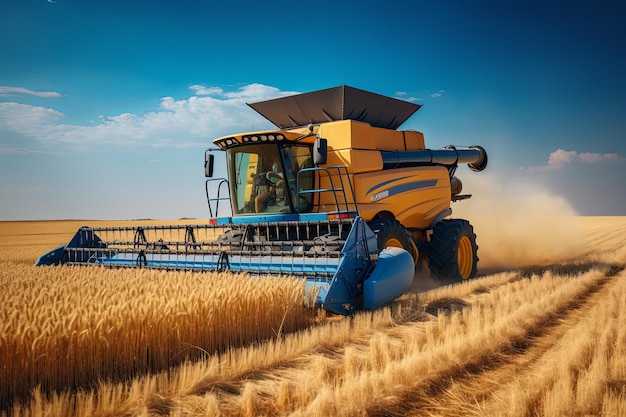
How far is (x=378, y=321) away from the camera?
5.06 meters

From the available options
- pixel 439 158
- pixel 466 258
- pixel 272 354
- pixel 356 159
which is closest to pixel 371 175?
pixel 356 159

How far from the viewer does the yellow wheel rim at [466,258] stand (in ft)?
30.6

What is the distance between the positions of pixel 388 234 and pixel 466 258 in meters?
3.02

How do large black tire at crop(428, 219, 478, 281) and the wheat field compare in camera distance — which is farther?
large black tire at crop(428, 219, 478, 281)

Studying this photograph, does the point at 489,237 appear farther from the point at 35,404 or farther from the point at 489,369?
the point at 35,404

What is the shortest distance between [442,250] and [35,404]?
684 centimetres

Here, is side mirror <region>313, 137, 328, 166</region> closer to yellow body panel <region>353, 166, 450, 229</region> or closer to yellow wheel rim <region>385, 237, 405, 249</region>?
yellow body panel <region>353, 166, 450, 229</region>

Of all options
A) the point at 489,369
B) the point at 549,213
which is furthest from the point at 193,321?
the point at 549,213

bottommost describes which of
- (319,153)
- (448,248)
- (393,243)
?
(448,248)

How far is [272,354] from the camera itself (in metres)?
3.96

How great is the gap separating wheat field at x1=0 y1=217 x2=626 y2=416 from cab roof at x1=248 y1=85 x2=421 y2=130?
12.5 feet

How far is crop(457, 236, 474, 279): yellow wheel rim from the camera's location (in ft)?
30.6

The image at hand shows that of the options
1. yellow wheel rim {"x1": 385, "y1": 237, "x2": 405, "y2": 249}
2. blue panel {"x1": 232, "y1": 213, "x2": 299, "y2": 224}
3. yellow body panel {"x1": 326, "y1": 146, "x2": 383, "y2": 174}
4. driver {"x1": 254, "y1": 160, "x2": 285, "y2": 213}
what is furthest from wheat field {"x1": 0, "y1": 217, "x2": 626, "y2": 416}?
yellow body panel {"x1": 326, "y1": 146, "x2": 383, "y2": 174}

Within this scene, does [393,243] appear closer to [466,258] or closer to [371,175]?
[371,175]
